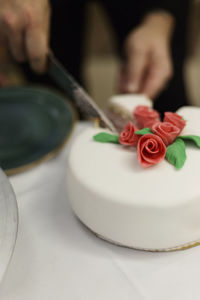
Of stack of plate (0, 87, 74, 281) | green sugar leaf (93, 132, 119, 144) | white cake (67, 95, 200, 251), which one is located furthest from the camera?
stack of plate (0, 87, 74, 281)

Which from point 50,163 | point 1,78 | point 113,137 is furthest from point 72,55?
point 113,137

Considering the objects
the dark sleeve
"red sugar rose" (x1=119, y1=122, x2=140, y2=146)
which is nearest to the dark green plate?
"red sugar rose" (x1=119, y1=122, x2=140, y2=146)

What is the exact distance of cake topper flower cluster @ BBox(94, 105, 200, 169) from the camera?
0.46 metres

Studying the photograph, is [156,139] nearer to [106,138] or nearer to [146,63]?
[106,138]

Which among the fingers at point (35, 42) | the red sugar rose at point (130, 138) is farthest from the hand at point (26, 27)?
the red sugar rose at point (130, 138)

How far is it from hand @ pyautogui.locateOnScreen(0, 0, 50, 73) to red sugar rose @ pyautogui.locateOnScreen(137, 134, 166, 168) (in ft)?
1.28

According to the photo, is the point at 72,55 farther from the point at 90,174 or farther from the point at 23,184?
the point at 90,174

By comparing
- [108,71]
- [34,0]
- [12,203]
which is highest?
[34,0]

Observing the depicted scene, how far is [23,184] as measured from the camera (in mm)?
631

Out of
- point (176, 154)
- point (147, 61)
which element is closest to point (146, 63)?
point (147, 61)

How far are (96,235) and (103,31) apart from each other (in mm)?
1827

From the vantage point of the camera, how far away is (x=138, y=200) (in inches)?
16.7

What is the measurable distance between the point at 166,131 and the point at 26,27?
0.43 meters

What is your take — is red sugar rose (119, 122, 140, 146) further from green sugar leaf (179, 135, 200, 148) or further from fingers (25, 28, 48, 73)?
fingers (25, 28, 48, 73)
